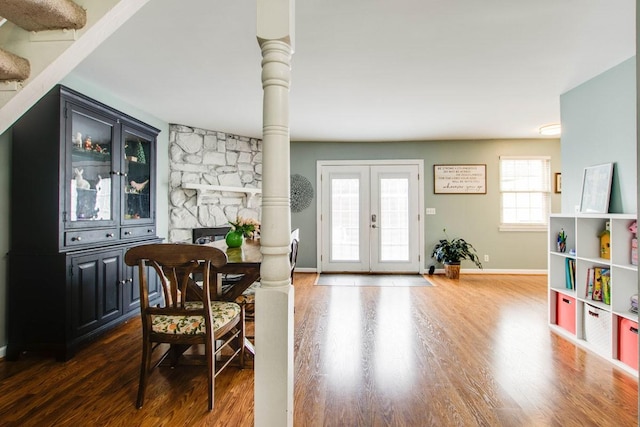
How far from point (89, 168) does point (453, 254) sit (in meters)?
5.10

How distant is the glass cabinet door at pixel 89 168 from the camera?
103 inches

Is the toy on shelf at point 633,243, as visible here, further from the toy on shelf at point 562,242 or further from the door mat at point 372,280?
the door mat at point 372,280

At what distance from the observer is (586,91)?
3.12m

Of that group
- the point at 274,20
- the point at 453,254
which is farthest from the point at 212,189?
the point at 453,254

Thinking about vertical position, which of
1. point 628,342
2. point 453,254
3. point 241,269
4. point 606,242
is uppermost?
point 606,242

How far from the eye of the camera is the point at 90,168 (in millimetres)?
2838

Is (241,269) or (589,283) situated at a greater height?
(241,269)

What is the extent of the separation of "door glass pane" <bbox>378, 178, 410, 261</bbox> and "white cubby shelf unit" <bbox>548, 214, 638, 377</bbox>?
8.82ft

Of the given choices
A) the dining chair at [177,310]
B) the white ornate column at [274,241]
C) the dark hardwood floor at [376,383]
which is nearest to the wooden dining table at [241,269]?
the dining chair at [177,310]

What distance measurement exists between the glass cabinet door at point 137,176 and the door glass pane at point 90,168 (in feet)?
0.68

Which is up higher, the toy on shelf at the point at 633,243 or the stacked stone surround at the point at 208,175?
the stacked stone surround at the point at 208,175

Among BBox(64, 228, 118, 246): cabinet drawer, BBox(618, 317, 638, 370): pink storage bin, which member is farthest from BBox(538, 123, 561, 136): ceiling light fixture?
BBox(64, 228, 118, 246): cabinet drawer

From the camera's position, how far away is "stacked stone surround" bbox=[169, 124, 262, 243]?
4.59 meters

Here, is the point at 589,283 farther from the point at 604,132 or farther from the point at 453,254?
the point at 453,254
